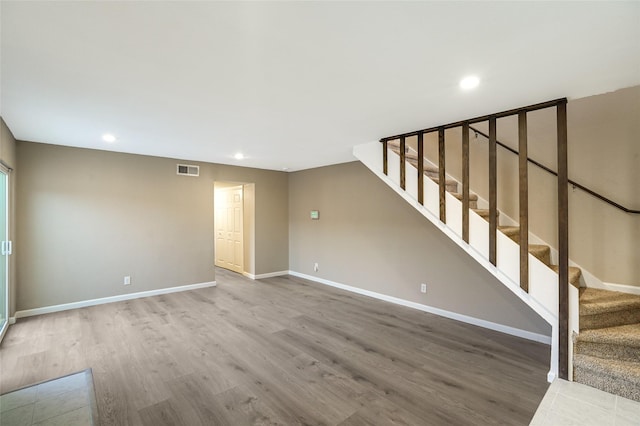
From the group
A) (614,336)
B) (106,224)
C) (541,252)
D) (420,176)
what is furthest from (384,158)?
(106,224)

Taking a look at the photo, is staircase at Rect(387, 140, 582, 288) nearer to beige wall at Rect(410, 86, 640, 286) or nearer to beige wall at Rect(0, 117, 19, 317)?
beige wall at Rect(410, 86, 640, 286)

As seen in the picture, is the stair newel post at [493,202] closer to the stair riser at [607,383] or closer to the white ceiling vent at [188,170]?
the stair riser at [607,383]

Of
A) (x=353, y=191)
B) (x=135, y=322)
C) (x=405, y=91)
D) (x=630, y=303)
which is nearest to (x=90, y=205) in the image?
Result: (x=135, y=322)

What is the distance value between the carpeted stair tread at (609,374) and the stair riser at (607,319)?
29cm

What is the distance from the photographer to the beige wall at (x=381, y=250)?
3857mm

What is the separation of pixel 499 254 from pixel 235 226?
5983 mm

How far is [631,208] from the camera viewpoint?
2979 mm

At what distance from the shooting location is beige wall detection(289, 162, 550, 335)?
386cm

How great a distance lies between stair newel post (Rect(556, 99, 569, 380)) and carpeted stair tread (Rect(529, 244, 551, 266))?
61 centimetres

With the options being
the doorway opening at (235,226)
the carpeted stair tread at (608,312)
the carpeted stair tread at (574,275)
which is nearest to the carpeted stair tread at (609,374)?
the carpeted stair tread at (608,312)

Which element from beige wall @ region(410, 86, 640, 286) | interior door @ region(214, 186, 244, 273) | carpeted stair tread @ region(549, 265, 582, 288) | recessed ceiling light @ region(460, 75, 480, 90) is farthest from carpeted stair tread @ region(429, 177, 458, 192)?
interior door @ region(214, 186, 244, 273)

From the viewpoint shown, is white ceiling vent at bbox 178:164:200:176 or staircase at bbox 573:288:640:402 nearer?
staircase at bbox 573:288:640:402

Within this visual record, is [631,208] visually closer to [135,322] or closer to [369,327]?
[369,327]

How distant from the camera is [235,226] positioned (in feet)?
24.1
